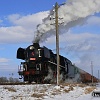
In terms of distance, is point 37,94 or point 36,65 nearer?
point 37,94

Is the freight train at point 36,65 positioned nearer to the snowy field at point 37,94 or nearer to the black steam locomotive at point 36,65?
the black steam locomotive at point 36,65

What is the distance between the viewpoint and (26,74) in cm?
3278

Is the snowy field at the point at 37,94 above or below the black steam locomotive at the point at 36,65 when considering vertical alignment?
below

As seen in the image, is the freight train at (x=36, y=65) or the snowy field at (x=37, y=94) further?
the freight train at (x=36, y=65)

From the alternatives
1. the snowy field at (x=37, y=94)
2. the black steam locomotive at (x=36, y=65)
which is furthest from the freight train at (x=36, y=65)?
the snowy field at (x=37, y=94)

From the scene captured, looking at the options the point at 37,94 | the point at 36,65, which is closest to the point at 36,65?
the point at 36,65

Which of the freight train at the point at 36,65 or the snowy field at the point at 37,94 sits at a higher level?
the freight train at the point at 36,65

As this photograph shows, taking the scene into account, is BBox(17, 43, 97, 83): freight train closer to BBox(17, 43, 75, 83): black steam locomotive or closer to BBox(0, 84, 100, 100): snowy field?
BBox(17, 43, 75, 83): black steam locomotive

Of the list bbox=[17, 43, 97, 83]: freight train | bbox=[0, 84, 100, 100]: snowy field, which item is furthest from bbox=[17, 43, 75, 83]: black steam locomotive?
bbox=[0, 84, 100, 100]: snowy field

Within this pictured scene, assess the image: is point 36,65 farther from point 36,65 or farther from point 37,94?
point 37,94

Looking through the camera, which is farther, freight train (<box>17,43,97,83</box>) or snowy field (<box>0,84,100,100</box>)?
freight train (<box>17,43,97,83</box>)

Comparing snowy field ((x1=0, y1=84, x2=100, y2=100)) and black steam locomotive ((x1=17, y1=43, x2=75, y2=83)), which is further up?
black steam locomotive ((x1=17, y1=43, x2=75, y2=83))

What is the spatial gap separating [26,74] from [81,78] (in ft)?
56.0

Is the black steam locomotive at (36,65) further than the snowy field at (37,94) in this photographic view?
Yes
